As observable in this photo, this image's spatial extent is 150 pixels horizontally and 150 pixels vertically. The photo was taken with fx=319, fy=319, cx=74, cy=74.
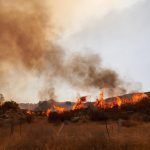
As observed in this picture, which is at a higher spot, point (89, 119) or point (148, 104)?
point (148, 104)

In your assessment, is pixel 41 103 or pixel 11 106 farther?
pixel 41 103

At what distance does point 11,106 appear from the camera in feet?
159

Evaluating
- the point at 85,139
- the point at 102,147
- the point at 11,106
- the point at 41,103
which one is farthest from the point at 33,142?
the point at 41,103

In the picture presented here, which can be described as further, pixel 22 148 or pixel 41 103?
pixel 41 103

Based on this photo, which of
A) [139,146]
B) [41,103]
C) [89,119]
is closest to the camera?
[139,146]

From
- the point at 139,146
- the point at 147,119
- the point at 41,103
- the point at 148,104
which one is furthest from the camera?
the point at 41,103

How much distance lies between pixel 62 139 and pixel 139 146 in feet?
9.79

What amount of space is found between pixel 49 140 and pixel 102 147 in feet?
7.58

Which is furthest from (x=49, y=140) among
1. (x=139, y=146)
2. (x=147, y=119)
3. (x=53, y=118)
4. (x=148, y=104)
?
(x=148, y=104)

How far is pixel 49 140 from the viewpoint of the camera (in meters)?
12.3

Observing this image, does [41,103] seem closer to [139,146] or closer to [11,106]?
[11,106]

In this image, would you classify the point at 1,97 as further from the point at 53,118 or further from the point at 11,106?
the point at 53,118

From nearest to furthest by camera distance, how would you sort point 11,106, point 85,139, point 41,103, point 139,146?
point 139,146 < point 85,139 < point 11,106 < point 41,103

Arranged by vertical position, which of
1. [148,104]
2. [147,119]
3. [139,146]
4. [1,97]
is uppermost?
[1,97]
